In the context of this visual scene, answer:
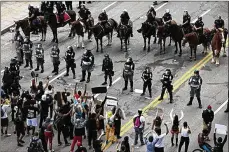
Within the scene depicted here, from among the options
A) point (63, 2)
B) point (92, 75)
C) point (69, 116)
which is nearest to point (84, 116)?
point (69, 116)

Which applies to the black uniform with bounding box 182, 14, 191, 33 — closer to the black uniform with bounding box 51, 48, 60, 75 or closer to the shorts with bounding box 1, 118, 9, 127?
the black uniform with bounding box 51, 48, 60, 75

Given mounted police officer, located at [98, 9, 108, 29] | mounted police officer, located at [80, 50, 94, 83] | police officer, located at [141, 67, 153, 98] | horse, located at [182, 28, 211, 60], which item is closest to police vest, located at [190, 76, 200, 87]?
police officer, located at [141, 67, 153, 98]

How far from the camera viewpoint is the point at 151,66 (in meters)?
36.7

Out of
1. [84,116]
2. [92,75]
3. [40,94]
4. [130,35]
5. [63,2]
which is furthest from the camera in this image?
[63,2]

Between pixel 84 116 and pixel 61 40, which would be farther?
pixel 61 40

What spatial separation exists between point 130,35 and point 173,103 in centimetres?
627

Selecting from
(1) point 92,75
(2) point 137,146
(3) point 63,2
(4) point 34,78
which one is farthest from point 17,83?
(3) point 63,2

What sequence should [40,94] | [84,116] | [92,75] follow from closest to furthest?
[84,116], [40,94], [92,75]

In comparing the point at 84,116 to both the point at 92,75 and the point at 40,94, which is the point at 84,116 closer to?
the point at 40,94

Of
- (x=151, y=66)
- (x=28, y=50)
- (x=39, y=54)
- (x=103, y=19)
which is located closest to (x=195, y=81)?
(x=151, y=66)

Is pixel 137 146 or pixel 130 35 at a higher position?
pixel 130 35

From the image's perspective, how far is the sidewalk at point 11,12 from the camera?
42.5 metres

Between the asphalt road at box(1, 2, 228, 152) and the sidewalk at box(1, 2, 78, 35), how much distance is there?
822mm

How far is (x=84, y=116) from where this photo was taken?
1166 inches
